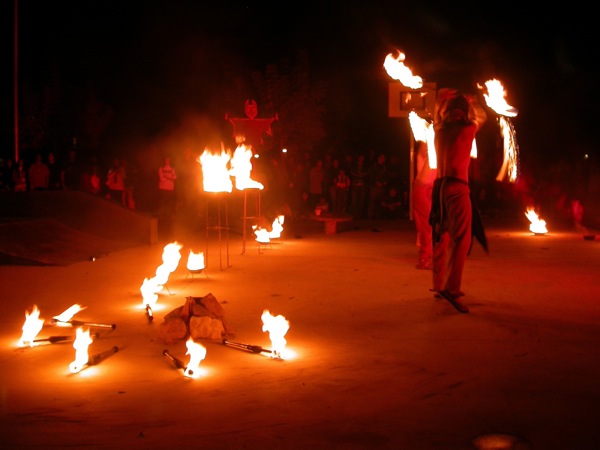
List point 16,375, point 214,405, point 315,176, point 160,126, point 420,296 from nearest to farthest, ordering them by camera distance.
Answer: point 214,405, point 16,375, point 420,296, point 315,176, point 160,126

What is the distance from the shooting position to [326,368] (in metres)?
6.27

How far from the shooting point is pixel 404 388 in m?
5.69

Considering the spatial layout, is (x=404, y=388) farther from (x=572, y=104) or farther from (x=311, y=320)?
(x=572, y=104)

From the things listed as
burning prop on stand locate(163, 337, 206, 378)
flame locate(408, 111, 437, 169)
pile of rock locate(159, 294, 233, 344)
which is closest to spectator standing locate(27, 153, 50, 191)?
flame locate(408, 111, 437, 169)

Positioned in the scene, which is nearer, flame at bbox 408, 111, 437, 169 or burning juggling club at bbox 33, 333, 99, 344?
burning juggling club at bbox 33, 333, 99, 344

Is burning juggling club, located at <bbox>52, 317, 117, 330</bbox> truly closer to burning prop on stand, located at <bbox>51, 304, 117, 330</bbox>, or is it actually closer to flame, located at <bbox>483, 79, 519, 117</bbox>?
burning prop on stand, located at <bbox>51, 304, 117, 330</bbox>

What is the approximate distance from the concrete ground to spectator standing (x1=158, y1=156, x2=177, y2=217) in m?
9.08

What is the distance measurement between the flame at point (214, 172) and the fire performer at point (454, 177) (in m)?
4.32

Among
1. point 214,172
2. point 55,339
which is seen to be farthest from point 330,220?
point 55,339

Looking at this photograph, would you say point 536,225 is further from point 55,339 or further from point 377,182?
point 55,339

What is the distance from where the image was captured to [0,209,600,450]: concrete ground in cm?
479

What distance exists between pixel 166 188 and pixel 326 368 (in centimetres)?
1532

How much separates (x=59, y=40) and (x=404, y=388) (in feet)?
110

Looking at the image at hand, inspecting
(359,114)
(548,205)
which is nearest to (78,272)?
(548,205)
